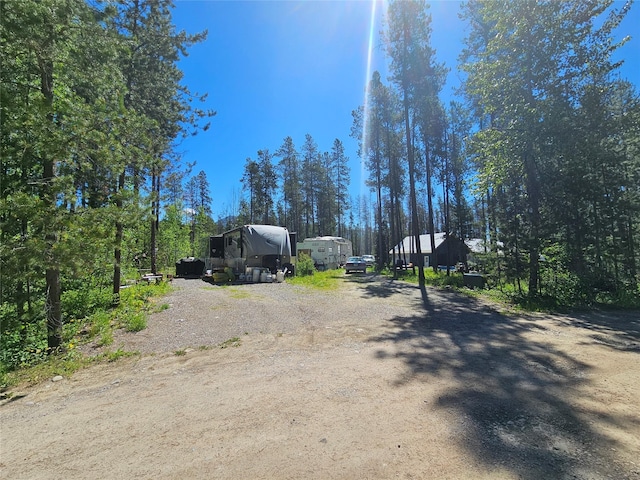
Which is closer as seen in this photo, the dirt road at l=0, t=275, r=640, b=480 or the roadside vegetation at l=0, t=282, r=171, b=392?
the dirt road at l=0, t=275, r=640, b=480

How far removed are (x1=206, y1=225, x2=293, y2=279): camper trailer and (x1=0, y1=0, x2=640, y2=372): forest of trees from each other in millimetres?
4976

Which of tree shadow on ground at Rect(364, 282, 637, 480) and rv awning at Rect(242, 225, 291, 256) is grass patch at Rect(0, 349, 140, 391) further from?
rv awning at Rect(242, 225, 291, 256)

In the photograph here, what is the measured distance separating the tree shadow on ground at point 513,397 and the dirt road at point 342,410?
16 millimetres

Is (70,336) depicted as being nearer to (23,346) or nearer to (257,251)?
(23,346)

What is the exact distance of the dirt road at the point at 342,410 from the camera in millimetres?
2377

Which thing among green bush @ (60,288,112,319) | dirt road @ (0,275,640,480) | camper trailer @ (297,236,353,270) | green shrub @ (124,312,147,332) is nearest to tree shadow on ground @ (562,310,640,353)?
dirt road @ (0,275,640,480)

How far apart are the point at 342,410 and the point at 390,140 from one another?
76.3ft

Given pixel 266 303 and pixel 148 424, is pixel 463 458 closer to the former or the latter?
pixel 148 424

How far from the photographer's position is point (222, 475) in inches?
89.5

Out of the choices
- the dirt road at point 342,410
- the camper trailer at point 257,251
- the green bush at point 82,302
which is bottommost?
the dirt road at point 342,410

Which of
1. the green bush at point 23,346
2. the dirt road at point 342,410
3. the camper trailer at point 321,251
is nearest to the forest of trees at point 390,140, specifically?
the green bush at point 23,346

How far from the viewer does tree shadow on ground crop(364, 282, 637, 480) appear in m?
2.34

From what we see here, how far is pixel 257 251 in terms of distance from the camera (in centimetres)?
1772

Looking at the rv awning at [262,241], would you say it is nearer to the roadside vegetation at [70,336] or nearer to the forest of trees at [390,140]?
the forest of trees at [390,140]
